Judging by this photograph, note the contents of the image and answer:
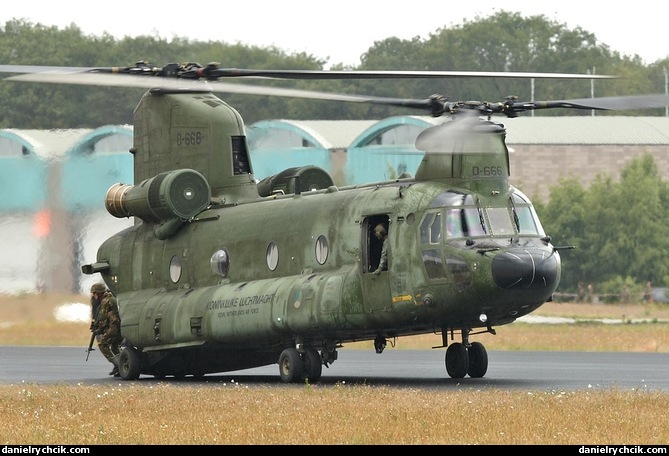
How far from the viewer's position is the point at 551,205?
7050cm

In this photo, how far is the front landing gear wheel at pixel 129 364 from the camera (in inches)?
1158

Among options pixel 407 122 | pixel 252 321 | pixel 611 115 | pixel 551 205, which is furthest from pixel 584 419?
pixel 611 115

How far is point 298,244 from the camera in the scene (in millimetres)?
26828

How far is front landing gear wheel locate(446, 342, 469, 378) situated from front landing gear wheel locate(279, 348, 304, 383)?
2787mm

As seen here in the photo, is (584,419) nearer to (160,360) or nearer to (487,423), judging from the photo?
(487,423)

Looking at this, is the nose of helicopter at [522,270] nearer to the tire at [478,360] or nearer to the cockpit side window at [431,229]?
the cockpit side window at [431,229]

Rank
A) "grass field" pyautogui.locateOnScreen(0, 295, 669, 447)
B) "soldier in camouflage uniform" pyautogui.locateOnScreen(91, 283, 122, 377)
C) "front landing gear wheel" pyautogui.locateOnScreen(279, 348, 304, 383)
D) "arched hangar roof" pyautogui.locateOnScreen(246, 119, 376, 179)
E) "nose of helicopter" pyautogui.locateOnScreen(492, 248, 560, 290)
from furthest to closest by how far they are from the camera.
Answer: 1. "arched hangar roof" pyautogui.locateOnScreen(246, 119, 376, 179)
2. "soldier in camouflage uniform" pyautogui.locateOnScreen(91, 283, 122, 377)
3. "front landing gear wheel" pyautogui.locateOnScreen(279, 348, 304, 383)
4. "nose of helicopter" pyautogui.locateOnScreen(492, 248, 560, 290)
5. "grass field" pyautogui.locateOnScreen(0, 295, 669, 447)

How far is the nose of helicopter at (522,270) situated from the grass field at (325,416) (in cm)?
193

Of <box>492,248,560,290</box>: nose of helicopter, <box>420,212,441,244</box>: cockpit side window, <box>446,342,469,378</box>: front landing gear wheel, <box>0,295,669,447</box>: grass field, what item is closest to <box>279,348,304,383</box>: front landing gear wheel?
<box>0,295,669,447</box>: grass field

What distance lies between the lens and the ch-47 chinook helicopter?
79.0 feet

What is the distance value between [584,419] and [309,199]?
10402 mm

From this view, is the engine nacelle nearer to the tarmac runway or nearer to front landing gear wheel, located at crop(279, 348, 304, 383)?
the tarmac runway

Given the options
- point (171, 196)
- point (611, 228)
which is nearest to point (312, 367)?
point (171, 196)

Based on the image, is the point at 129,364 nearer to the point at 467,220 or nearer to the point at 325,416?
the point at 467,220
